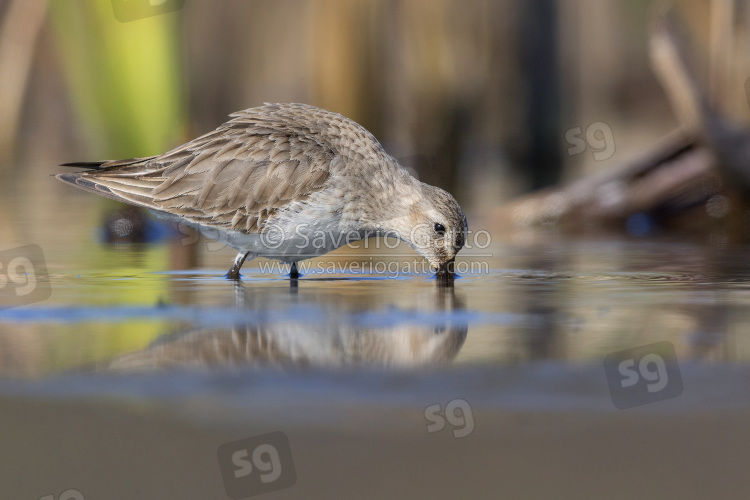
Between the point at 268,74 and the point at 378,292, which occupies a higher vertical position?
the point at 268,74

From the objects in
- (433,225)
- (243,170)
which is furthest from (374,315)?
(243,170)

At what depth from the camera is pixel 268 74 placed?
1436 cm

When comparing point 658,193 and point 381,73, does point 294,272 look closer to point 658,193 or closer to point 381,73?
point 658,193

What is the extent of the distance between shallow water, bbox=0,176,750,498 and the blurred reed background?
10.9 feet

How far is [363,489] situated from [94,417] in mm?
1043

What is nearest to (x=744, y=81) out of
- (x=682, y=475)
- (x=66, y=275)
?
(x=66, y=275)

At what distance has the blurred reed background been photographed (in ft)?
30.8

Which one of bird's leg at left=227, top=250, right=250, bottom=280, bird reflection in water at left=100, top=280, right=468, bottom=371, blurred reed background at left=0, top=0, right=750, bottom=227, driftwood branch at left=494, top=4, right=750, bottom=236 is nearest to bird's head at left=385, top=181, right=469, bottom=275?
bird's leg at left=227, top=250, right=250, bottom=280

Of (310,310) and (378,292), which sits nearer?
(310,310)

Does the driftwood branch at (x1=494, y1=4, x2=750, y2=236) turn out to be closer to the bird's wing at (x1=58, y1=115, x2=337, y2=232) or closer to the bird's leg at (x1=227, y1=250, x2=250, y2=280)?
the bird's wing at (x1=58, y1=115, x2=337, y2=232)

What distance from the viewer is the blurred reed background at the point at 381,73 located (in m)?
9.38

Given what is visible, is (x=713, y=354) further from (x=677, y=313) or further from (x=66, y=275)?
(x=66, y=275)

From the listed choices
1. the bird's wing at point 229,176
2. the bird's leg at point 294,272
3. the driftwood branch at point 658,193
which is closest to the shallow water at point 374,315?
the bird's leg at point 294,272

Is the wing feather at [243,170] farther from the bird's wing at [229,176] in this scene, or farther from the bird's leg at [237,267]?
the bird's leg at [237,267]
